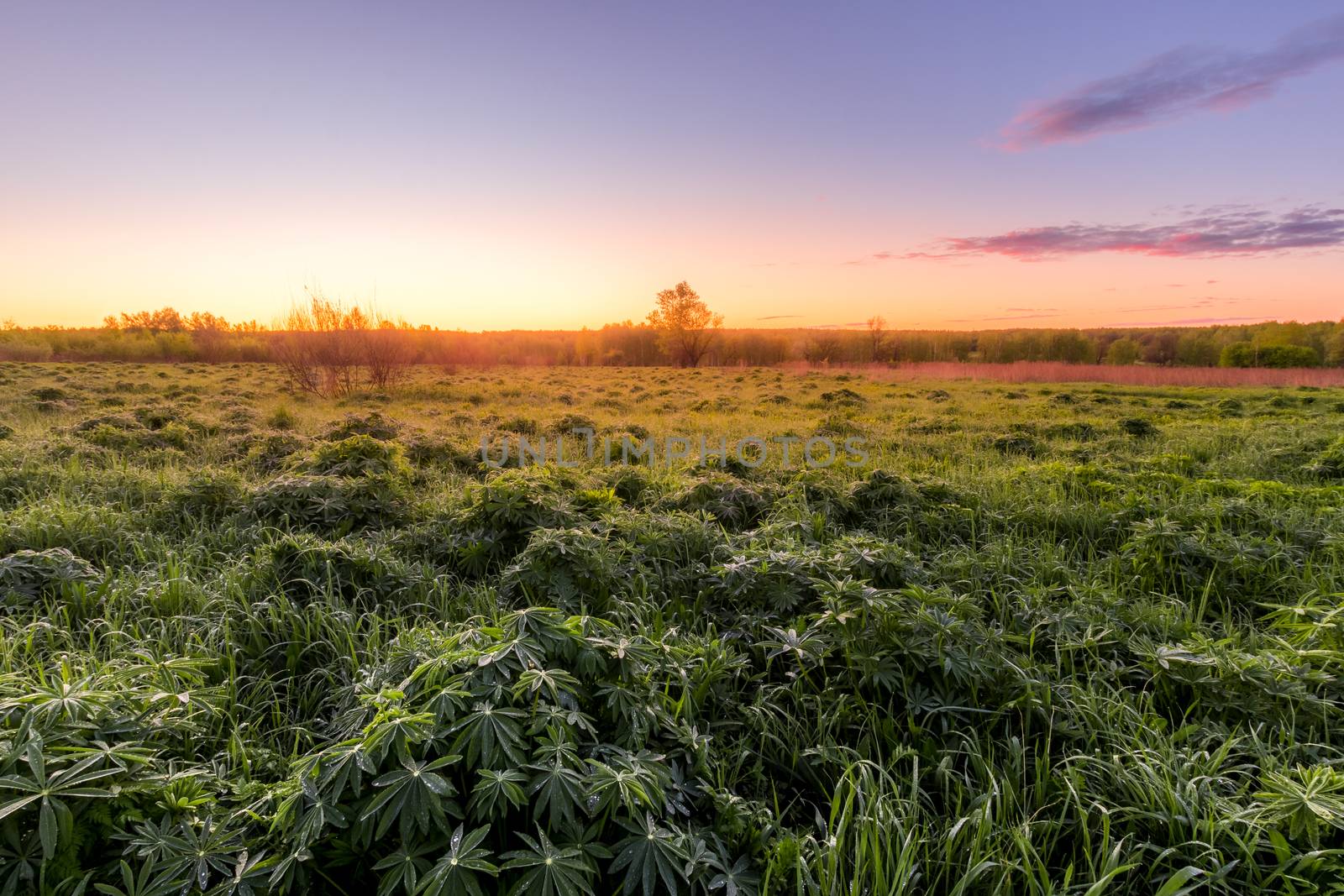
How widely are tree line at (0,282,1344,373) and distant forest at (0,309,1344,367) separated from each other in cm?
8

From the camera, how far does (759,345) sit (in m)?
37.7

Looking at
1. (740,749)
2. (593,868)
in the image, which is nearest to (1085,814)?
(740,749)

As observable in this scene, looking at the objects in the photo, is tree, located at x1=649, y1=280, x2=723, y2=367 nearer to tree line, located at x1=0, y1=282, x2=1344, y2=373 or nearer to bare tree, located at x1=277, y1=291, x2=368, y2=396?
tree line, located at x1=0, y1=282, x2=1344, y2=373

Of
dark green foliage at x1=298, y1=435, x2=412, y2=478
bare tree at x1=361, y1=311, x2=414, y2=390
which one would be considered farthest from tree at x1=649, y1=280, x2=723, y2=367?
dark green foliage at x1=298, y1=435, x2=412, y2=478

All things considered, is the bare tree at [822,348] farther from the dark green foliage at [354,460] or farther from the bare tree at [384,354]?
the dark green foliage at [354,460]

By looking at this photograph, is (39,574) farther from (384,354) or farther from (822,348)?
(822,348)

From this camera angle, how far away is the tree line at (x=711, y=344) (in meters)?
28.7

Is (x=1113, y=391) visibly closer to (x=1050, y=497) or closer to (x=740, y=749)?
(x=1050, y=497)

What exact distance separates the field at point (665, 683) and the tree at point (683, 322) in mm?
29706

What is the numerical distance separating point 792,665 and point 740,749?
0.53 m

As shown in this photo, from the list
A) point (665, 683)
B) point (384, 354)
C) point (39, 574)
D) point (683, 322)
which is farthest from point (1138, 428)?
point (683, 322)

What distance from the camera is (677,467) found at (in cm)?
604

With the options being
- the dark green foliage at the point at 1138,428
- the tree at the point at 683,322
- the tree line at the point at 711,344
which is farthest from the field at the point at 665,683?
the tree at the point at 683,322

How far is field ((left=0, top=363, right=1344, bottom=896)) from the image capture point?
128cm
